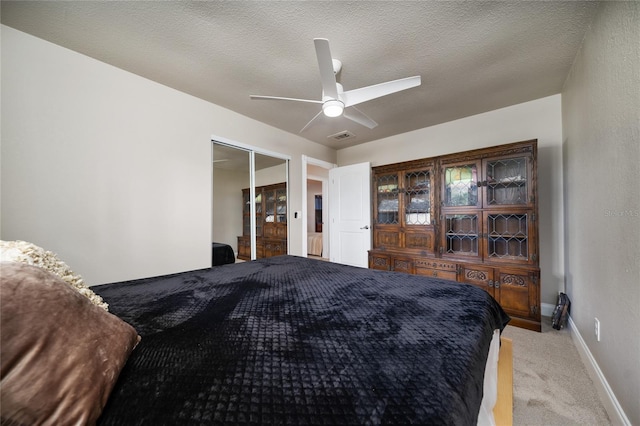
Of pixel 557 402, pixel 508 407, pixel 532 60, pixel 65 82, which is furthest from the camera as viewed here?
pixel 532 60

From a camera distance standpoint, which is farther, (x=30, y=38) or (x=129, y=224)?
(x=129, y=224)

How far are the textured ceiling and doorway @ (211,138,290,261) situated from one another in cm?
81

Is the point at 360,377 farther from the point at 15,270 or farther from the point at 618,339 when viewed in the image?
the point at 618,339

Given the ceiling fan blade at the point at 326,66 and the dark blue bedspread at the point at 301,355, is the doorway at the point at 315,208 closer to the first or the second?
the ceiling fan blade at the point at 326,66

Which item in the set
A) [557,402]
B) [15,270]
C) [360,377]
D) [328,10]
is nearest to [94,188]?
[15,270]

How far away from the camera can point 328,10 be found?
60.7 inches

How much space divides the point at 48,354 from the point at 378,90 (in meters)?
2.03

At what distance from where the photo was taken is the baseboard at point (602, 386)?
1.25 meters

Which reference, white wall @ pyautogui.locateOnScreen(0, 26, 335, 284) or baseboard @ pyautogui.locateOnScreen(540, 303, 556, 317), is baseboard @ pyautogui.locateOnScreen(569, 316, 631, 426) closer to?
baseboard @ pyautogui.locateOnScreen(540, 303, 556, 317)

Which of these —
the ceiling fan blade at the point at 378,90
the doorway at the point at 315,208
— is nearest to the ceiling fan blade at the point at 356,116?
the ceiling fan blade at the point at 378,90

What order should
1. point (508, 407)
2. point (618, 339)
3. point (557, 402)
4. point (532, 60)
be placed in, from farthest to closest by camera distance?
point (532, 60)
point (557, 402)
point (618, 339)
point (508, 407)

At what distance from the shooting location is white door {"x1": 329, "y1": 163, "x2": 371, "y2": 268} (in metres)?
3.72

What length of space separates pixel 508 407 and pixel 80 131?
3.45 metres

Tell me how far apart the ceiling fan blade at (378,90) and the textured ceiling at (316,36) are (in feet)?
1.19
